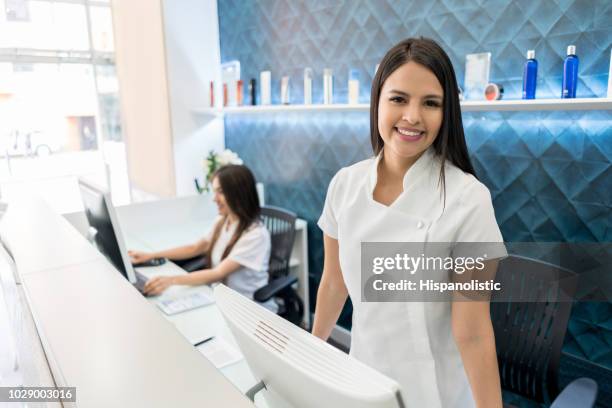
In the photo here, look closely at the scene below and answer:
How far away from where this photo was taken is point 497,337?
1653 mm

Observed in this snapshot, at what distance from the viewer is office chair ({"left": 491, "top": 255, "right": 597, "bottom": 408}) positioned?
4.82 feet

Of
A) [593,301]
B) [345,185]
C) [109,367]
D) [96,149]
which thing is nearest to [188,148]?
[96,149]

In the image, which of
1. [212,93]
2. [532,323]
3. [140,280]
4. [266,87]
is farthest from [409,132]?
[212,93]

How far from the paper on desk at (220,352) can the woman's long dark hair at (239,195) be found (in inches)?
31.6

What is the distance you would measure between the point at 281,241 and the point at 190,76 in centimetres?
175

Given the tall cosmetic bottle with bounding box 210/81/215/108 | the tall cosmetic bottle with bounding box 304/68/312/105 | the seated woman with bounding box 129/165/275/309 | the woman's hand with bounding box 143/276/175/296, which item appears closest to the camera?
the woman's hand with bounding box 143/276/175/296

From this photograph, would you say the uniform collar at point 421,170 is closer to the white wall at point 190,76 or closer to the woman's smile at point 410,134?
the woman's smile at point 410,134

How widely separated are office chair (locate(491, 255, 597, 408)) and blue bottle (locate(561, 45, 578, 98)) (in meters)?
0.69

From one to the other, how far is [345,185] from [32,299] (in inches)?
31.7

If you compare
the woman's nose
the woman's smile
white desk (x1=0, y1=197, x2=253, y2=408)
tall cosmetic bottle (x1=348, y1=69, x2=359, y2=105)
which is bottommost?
white desk (x1=0, y1=197, x2=253, y2=408)

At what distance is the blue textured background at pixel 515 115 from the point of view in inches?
71.8

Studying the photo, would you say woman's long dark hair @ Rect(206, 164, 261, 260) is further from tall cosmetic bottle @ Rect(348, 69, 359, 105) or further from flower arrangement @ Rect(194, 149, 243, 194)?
flower arrangement @ Rect(194, 149, 243, 194)

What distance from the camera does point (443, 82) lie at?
3.52ft

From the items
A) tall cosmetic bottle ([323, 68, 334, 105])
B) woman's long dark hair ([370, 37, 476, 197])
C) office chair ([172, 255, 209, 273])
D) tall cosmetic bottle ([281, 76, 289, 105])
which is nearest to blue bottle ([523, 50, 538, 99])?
woman's long dark hair ([370, 37, 476, 197])
